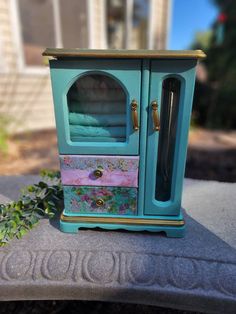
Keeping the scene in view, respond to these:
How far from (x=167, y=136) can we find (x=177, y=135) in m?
0.09

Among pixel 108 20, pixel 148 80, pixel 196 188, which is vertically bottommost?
pixel 196 188

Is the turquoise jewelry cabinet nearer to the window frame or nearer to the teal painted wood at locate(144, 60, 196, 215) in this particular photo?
the teal painted wood at locate(144, 60, 196, 215)

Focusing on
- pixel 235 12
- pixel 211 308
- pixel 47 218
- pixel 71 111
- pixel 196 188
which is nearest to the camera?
pixel 211 308

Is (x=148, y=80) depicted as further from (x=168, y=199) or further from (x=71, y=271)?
(x=71, y=271)

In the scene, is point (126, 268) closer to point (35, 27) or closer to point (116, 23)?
point (35, 27)

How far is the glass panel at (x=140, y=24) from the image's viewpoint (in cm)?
525

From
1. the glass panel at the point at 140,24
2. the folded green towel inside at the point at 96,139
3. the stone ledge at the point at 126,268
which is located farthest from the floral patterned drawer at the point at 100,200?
the glass panel at the point at 140,24

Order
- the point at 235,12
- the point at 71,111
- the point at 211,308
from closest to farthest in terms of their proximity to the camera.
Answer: the point at 211,308 < the point at 71,111 < the point at 235,12

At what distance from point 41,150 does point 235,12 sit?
625 centimetres

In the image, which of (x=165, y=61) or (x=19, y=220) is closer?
(x=165, y=61)

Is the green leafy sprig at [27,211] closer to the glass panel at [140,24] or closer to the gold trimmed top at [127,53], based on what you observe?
the gold trimmed top at [127,53]

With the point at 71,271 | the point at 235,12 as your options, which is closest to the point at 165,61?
the point at 71,271

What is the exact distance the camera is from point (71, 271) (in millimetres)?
1037

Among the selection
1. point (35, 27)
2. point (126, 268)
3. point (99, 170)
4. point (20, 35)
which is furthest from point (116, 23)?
point (126, 268)
